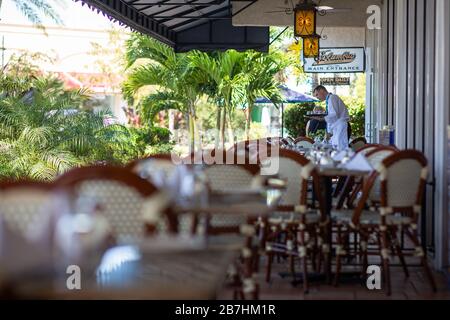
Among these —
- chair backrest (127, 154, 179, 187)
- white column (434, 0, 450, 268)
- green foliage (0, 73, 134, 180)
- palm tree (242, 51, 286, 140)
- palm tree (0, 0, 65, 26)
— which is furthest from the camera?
palm tree (242, 51, 286, 140)

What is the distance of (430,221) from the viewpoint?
7258 mm

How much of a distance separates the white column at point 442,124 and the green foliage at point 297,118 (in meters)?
15.4

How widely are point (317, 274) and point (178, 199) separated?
2.79m

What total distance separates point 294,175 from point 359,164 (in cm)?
46

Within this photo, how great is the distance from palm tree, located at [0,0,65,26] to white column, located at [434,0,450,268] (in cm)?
983

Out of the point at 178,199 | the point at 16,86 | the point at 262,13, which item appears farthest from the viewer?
the point at 262,13

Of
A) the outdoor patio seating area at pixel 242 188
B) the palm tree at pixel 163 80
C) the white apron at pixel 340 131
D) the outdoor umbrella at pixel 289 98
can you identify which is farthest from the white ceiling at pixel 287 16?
the outdoor umbrella at pixel 289 98

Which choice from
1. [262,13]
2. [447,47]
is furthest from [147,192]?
[262,13]

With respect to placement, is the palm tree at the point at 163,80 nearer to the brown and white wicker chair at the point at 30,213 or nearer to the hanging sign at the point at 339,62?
the hanging sign at the point at 339,62

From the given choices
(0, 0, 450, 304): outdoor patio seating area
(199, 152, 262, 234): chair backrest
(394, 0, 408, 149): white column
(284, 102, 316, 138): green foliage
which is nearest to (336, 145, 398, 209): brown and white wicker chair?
(0, 0, 450, 304): outdoor patio seating area

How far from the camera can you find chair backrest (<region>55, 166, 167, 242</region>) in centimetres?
328

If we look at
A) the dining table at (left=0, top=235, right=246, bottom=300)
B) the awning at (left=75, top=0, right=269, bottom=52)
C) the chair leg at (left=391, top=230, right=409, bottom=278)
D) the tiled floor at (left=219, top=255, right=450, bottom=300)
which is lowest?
the tiled floor at (left=219, top=255, right=450, bottom=300)

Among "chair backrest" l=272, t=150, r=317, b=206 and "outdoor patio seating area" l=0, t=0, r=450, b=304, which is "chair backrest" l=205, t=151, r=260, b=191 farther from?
"chair backrest" l=272, t=150, r=317, b=206
